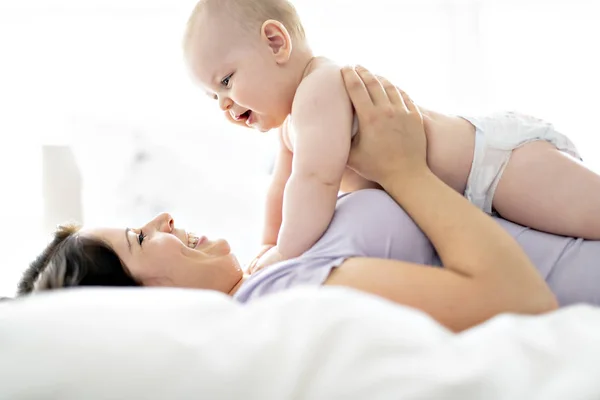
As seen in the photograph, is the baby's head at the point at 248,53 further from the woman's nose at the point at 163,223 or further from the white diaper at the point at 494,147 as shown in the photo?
the white diaper at the point at 494,147

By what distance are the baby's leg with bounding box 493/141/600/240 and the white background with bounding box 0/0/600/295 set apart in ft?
2.58

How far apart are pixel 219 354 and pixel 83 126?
60.7 inches

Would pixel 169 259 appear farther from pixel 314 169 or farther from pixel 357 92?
pixel 357 92

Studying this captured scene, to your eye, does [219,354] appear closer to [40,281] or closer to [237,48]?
[40,281]

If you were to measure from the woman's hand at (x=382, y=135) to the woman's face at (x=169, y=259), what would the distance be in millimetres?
289

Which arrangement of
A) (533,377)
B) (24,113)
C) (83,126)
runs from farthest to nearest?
1. (24,113)
2. (83,126)
3. (533,377)

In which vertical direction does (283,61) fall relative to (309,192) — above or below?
above

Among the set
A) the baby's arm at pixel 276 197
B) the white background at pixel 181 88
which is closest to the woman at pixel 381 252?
the baby's arm at pixel 276 197

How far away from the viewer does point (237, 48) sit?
1165 mm

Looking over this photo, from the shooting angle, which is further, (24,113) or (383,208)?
(24,113)

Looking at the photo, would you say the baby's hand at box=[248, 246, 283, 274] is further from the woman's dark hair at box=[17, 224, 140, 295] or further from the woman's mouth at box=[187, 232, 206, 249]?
the woman's dark hair at box=[17, 224, 140, 295]

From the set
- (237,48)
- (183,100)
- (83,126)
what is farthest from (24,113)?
(237,48)

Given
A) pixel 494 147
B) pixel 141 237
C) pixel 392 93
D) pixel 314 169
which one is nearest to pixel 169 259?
pixel 141 237

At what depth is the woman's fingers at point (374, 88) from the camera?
111 cm
